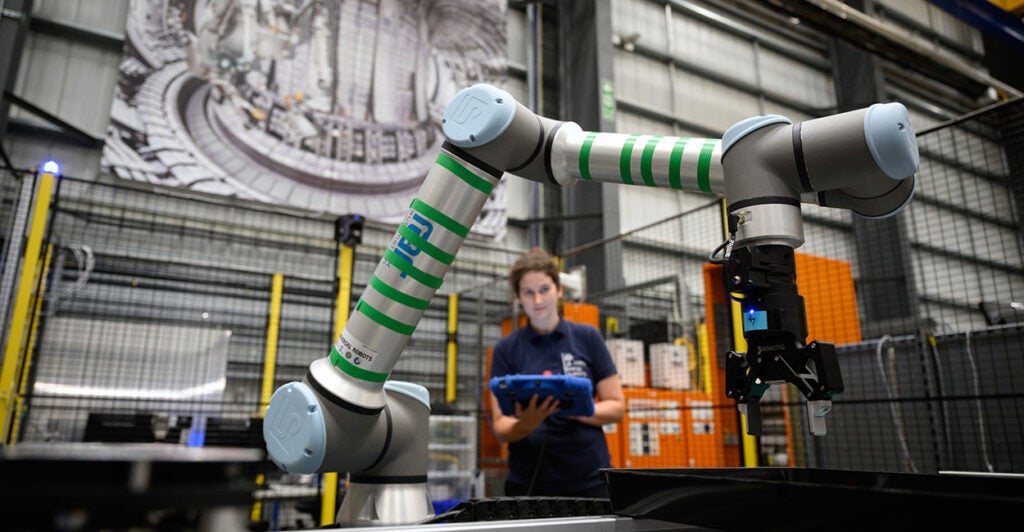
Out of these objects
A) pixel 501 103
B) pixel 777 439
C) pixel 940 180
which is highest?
pixel 940 180

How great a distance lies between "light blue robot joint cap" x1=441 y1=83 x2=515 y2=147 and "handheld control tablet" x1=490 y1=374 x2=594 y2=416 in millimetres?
742

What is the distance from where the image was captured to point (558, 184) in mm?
928

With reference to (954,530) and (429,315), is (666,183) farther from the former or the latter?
(429,315)

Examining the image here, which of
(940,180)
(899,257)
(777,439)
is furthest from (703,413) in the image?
(940,180)

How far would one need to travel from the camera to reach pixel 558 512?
2.86 feet

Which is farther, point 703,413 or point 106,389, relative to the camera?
point 703,413

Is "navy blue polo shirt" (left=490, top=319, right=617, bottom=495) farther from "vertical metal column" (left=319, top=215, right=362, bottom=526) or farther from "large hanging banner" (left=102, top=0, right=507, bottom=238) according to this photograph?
"large hanging banner" (left=102, top=0, right=507, bottom=238)

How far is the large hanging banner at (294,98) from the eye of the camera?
5113 mm

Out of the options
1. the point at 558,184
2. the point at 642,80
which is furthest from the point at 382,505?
the point at 642,80

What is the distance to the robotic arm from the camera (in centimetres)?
67

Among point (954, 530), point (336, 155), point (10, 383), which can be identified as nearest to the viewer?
point (954, 530)

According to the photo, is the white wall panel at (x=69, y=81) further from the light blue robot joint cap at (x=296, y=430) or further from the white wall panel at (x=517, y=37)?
the light blue robot joint cap at (x=296, y=430)

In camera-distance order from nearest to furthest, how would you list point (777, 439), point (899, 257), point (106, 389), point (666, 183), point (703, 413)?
point (666, 183) → point (777, 439) → point (106, 389) → point (703, 413) → point (899, 257)

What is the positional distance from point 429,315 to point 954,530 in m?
4.44
